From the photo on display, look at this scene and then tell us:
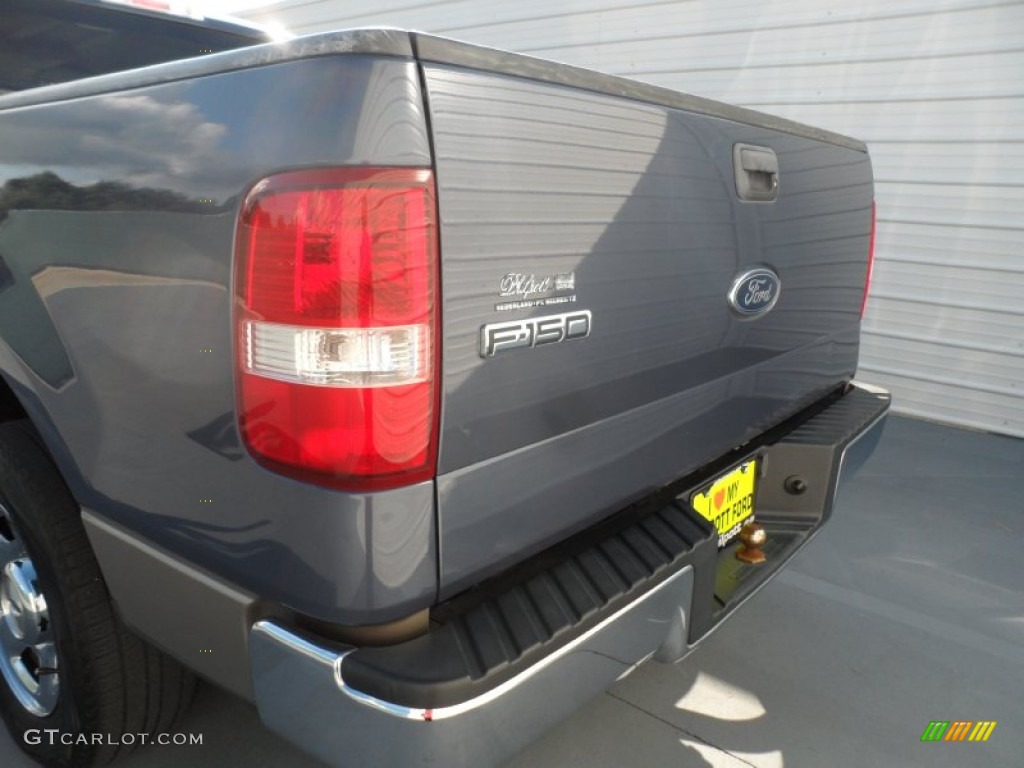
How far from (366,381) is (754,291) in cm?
113

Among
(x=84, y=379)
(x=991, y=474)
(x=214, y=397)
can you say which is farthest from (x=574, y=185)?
(x=991, y=474)

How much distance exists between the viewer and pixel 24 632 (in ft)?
6.35

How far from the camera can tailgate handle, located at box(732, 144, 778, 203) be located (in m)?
1.80

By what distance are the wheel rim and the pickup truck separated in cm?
1

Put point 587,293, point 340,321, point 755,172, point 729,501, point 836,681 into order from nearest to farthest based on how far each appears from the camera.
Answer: point 340,321
point 587,293
point 755,172
point 729,501
point 836,681

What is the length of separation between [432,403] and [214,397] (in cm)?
36

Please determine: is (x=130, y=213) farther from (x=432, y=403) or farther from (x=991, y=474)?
(x=991, y=474)

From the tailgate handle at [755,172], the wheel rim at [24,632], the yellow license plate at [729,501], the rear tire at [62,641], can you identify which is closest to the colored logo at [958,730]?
the yellow license plate at [729,501]

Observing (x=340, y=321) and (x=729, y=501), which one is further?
(x=729, y=501)

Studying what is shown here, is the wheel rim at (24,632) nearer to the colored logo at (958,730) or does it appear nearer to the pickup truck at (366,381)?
the pickup truck at (366,381)

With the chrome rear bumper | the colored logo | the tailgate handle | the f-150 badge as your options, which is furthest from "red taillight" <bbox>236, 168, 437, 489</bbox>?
the colored logo

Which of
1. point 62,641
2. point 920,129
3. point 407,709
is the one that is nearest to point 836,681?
point 407,709

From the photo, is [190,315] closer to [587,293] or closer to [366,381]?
[366,381]

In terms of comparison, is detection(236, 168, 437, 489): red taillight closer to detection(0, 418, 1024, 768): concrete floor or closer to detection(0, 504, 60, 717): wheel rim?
detection(0, 504, 60, 717): wheel rim
